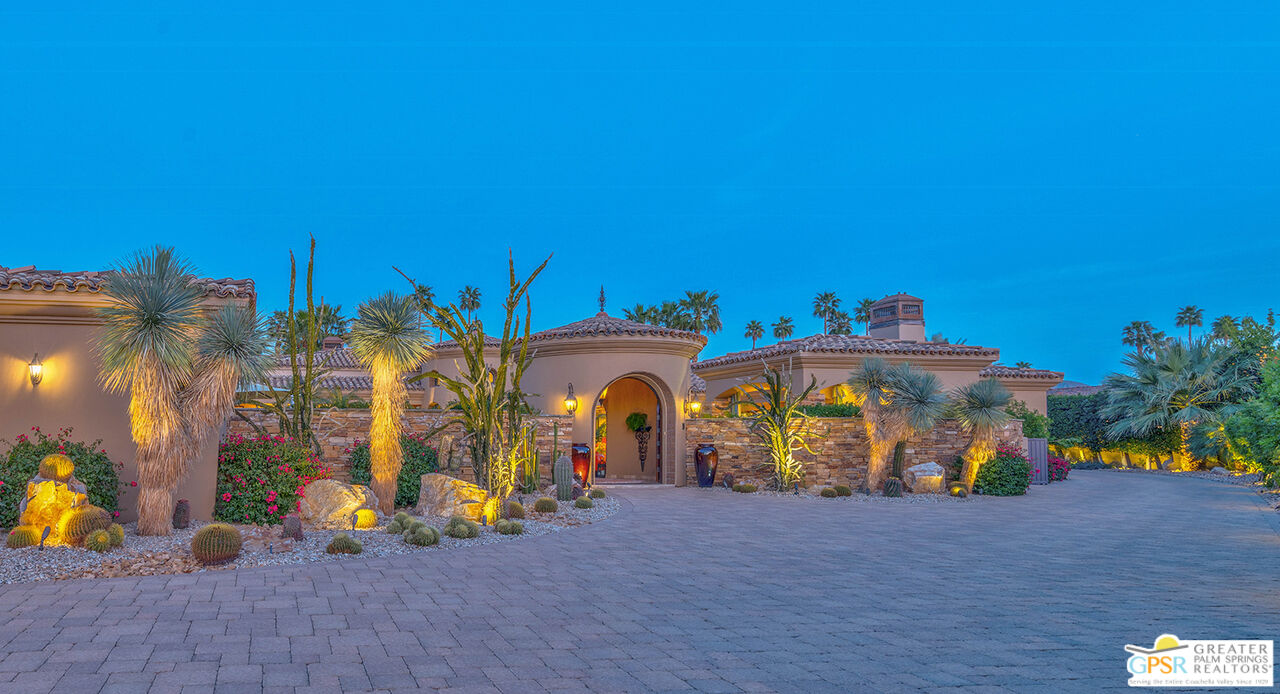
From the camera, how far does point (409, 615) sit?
20.4 feet

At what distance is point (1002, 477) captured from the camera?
19.8 m

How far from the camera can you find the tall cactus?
1581 centimetres

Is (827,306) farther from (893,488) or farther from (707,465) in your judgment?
(893,488)

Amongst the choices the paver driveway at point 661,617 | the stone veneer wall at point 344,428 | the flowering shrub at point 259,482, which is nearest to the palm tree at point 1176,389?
the paver driveway at point 661,617

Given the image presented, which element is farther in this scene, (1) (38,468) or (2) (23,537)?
(1) (38,468)

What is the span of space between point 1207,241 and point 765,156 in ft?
193

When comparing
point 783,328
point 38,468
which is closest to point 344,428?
point 38,468

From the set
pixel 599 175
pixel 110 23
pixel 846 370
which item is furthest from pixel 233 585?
pixel 599 175

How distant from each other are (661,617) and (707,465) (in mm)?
14189

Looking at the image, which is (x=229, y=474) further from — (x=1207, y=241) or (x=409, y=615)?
A: (x=1207, y=241)

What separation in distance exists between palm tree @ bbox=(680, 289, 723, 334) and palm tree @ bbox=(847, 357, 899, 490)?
1171 inches

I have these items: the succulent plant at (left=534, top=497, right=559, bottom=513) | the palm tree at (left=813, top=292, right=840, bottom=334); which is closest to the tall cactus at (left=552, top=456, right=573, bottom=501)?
the succulent plant at (left=534, top=497, right=559, bottom=513)

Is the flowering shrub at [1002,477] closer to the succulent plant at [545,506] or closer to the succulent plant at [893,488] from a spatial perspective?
the succulent plant at [893,488]

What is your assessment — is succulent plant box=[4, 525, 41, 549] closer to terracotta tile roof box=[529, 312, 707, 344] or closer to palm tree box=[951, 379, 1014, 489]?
terracotta tile roof box=[529, 312, 707, 344]
